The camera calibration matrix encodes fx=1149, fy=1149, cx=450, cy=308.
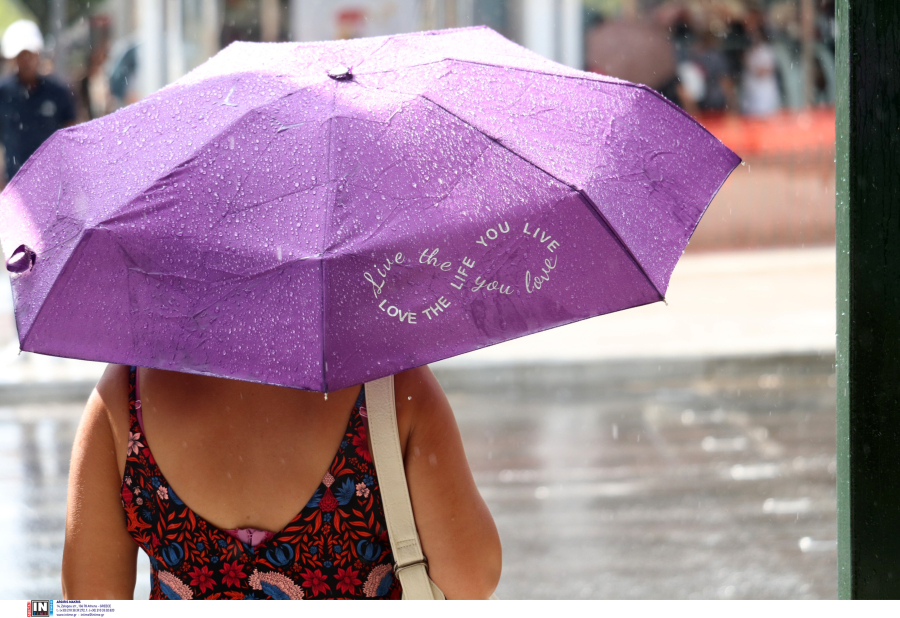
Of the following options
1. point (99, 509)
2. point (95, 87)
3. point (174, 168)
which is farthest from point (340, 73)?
point (95, 87)

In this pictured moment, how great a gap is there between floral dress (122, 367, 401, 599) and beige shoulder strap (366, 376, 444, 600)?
0.8 inches

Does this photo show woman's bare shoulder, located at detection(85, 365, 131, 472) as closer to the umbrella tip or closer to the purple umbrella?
the purple umbrella

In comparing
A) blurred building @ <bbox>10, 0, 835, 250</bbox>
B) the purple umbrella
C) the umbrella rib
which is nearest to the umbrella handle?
the purple umbrella

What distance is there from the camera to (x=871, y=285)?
6.77 feet

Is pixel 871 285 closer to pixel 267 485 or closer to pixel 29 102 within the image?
pixel 267 485

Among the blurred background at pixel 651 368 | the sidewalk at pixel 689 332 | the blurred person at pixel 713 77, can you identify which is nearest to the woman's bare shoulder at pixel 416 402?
the blurred background at pixel 651 368

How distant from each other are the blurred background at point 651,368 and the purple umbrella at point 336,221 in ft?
4.26

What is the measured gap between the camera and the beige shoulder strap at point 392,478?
1761mm

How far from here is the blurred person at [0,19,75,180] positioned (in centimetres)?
933

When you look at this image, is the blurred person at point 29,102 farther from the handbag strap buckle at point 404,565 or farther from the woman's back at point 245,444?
the handbag strap buckle at point 404,565

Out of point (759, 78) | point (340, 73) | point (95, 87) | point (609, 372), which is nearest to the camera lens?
point (340, 73)

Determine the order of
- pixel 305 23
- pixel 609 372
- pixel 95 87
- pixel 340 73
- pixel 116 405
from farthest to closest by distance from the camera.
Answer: pixel 95 87 < pixel 305 23 < pixel 609 372 < pixel 340 73 < pixel 116 405

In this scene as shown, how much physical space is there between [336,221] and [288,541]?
0.50 meters
